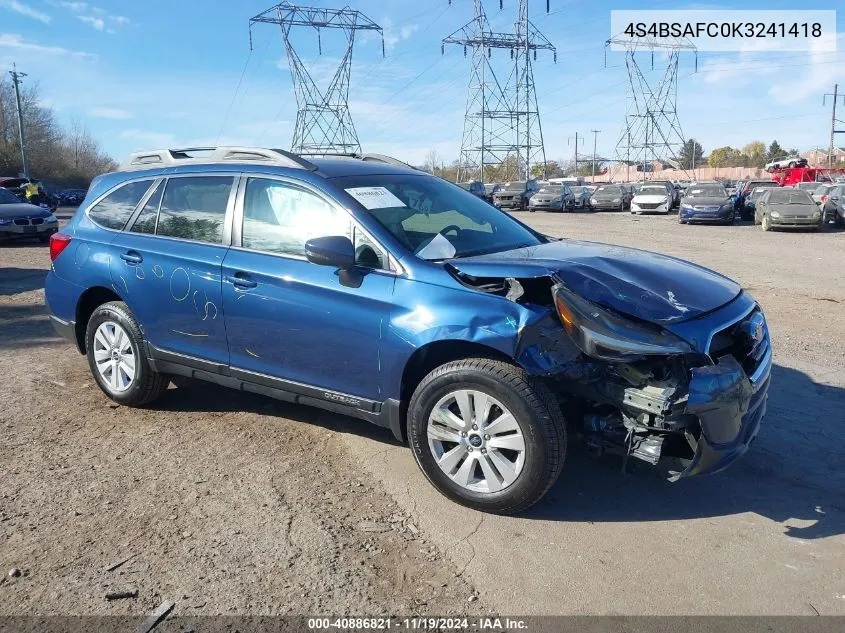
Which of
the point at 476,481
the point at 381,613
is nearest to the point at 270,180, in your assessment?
the point at 476,481

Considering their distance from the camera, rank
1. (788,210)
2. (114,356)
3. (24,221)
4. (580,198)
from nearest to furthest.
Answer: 1. (114,356)
2. (24,221)
3. (788,210)
4. (580,198)

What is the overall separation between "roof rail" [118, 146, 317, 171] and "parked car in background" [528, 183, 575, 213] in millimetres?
32801

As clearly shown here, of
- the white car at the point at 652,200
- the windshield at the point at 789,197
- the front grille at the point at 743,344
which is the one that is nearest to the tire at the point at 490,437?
the front grille at the point at 743,344

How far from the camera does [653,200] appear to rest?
1251 inches

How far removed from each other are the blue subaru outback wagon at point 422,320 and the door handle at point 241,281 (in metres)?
0.02

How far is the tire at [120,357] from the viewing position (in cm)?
481

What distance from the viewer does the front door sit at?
3.73 meters

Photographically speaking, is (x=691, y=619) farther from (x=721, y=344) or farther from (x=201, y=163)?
(x=201, y=163)

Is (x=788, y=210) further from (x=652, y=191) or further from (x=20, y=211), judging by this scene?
(x=20, y=211)

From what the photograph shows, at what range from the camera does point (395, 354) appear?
3596mm

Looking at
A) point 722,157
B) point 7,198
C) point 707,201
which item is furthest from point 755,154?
point 7,198

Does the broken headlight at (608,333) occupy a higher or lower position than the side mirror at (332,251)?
lower

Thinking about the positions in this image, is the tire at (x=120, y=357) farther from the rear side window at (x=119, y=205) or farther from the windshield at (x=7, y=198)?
the windshield at (x=7, y=198)

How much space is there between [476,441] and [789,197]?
70.9 feet
